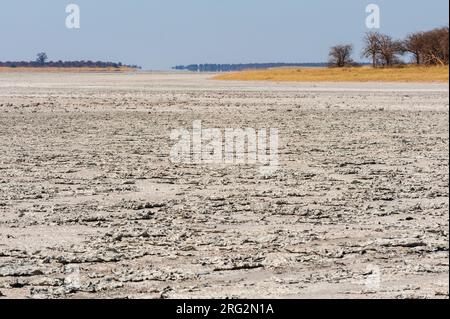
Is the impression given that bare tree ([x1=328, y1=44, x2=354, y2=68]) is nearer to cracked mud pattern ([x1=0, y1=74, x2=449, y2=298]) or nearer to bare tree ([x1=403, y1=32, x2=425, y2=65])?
bare tree ([x1=403, y1=32, x2=425, y2=65])

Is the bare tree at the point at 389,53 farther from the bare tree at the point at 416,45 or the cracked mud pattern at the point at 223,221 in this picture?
the cracked mud pattern at the point at 223,221

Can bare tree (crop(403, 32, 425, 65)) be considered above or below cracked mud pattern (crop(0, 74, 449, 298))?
above

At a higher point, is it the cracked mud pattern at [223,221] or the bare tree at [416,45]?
the bare tree at [416,45]

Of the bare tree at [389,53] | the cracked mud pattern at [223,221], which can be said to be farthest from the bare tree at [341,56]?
the cracked mud pattern at [223,221]

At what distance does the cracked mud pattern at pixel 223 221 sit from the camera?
4547 mm

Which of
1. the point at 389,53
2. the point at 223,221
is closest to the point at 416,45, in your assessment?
the point at 389,53

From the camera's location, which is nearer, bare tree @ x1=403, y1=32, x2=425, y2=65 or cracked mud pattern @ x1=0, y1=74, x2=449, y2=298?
cracked mud pattern @ x1=0, y1=74, x2=449, y2=298

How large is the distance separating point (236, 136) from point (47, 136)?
134 inches

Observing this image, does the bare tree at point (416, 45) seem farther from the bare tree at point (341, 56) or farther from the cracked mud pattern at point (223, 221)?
the cracked mud pattern at point (223, 221)

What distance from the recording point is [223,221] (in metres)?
6.48

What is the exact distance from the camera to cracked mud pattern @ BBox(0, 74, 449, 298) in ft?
14.9

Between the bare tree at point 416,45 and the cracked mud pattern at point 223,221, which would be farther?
the bare tree at point 416,45

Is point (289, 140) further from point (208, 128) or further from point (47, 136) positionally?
point (47, 136)

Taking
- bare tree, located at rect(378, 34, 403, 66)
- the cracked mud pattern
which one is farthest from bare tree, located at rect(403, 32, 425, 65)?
the cracked mud pattern
